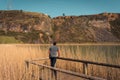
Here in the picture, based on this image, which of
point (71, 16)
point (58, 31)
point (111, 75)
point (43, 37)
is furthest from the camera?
point (71, 16)

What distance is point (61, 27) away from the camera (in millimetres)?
138750

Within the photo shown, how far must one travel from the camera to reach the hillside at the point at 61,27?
384 ft

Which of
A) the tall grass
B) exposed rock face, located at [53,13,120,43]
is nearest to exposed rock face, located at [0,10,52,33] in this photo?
exposed rock face, located at [53,13,120,43]

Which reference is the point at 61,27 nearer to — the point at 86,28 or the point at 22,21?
the point at 86,28

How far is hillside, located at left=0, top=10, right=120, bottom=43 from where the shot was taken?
384 feet

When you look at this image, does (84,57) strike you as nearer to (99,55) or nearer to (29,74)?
(99,55)

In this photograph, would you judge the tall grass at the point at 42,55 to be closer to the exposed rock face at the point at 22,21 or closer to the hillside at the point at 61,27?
the hillside at the point at 61,27

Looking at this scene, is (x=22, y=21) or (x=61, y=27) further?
(x=61, y=27)

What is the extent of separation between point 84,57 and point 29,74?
6152mm

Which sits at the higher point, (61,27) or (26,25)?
(26,25)

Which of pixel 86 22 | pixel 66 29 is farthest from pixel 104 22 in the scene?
pixel 66 29

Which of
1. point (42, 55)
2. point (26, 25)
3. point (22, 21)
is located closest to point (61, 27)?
point (22, 21)

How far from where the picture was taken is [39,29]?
123875 millimetres

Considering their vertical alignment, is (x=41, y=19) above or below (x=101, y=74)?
above
